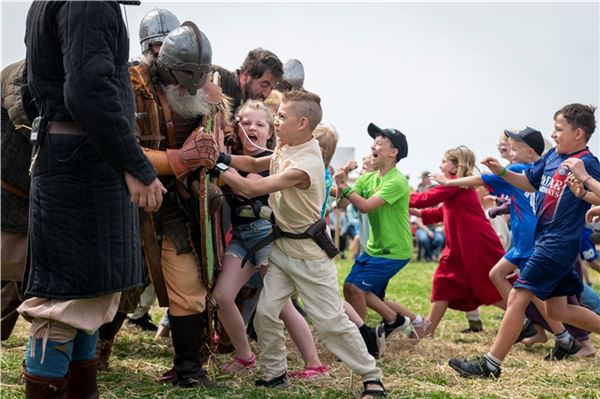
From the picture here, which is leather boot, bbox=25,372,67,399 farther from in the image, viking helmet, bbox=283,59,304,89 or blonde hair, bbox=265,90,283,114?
viking helmet, bbox=283,59,304,89

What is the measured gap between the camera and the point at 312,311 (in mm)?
4113

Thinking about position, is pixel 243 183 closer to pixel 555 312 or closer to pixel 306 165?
pixel 306 165

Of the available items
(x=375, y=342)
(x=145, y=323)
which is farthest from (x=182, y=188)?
(x=145, y=323)

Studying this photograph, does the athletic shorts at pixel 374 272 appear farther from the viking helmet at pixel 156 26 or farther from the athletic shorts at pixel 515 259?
the viking helmet at pixel 156 26

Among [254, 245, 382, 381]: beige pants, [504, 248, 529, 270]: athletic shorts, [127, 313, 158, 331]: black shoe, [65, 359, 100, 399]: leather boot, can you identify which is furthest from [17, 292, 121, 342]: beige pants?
[504, 248, 529, 270]: athletic shorts

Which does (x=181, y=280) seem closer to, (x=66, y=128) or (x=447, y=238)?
(x=66, y=128)

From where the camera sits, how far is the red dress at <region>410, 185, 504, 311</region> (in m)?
6.61

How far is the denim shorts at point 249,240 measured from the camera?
4.72m

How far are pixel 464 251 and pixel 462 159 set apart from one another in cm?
81

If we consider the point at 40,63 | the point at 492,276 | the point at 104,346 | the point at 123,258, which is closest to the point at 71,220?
the point at 123,258

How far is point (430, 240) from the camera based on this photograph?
19094 millimetres

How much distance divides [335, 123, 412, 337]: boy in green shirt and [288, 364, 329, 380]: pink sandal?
4.76ft

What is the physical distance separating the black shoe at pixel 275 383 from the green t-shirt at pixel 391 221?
194 centimetres

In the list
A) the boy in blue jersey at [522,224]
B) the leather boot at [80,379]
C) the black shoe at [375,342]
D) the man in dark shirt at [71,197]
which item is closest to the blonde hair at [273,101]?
the boy in blue jersey at [522,224]
